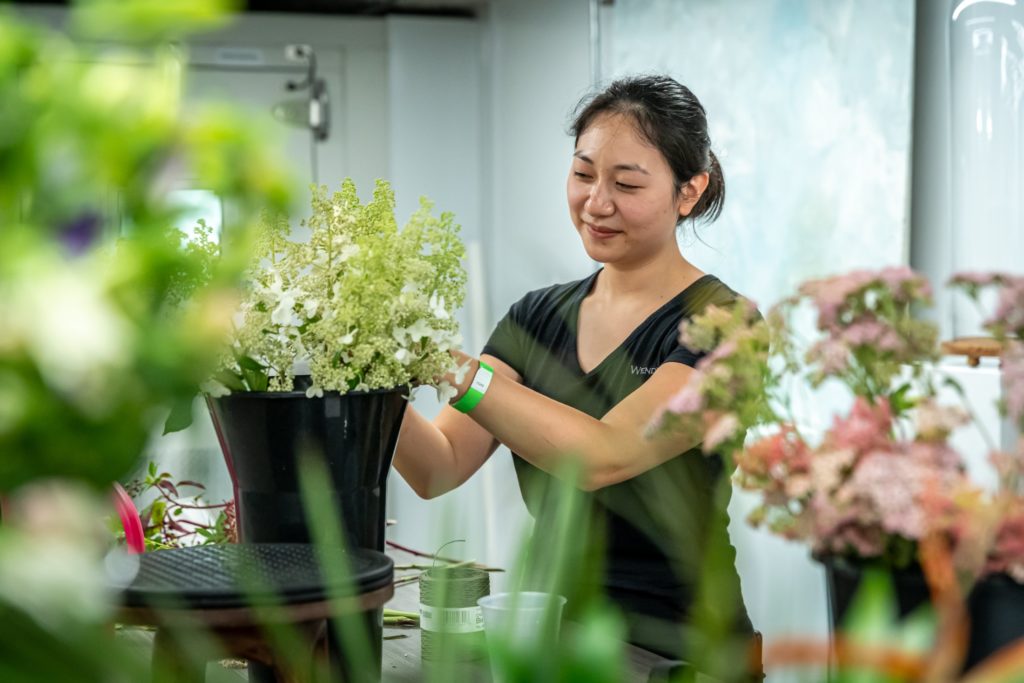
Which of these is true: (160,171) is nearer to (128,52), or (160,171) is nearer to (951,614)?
(128,52)

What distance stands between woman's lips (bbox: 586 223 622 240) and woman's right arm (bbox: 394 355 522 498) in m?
0.29

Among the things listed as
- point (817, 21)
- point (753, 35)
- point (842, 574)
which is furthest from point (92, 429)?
point (753, 35)

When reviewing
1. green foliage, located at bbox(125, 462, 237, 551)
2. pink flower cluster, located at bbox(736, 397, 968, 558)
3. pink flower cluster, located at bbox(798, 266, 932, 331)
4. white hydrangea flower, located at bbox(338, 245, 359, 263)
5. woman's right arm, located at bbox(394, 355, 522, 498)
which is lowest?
green foliage, located at bbox(125, 462, 237, 551)

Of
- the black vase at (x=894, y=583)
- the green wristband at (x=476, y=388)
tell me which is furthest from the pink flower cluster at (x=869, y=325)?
the green wristband at (x=476, y=388)

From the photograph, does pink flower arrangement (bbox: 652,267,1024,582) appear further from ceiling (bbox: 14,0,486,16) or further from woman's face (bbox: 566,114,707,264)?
ceiling (bbox: 14,0,486,16)

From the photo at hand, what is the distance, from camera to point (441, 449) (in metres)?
2.19

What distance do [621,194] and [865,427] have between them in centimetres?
135

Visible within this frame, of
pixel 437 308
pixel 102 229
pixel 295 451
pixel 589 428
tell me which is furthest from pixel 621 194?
pixel 102 229

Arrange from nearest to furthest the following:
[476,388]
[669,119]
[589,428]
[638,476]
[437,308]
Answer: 1. [437,308]
2. [476,388]
3. [589,428]
4. [638,476]
5. [669,119]

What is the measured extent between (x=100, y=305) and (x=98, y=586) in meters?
0.09

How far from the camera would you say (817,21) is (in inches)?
125

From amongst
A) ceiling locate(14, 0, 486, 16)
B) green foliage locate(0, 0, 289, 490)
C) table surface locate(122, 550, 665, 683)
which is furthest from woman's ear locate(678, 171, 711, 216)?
ceiling locate(14, 0, 486, 16)

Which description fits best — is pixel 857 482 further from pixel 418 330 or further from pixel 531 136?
pixel 531 136

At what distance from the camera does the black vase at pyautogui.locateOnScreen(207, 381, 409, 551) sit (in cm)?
125
